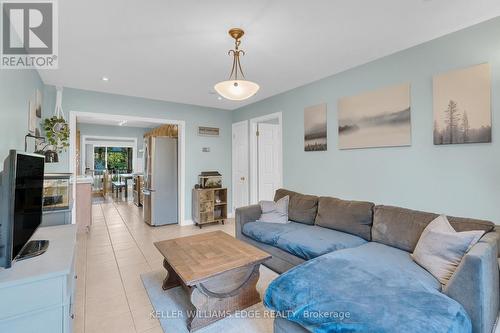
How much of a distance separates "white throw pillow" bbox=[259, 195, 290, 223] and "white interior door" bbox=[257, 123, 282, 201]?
1601 millimetres

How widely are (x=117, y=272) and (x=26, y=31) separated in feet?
8.73

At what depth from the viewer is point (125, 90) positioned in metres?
4.20

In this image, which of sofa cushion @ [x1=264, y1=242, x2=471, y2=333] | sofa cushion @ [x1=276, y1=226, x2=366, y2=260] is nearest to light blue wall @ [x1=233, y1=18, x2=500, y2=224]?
sofa cushion @ [x1=276, y1=226, x2=366, y2=260]

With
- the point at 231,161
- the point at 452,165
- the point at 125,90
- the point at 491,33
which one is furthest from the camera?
the point at 231,161

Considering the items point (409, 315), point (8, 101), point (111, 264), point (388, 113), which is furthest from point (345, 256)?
point (8, 101)

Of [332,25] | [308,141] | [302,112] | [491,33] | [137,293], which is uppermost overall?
[332,25]

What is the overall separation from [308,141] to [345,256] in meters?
2.19

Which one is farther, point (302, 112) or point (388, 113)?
point (302, 112)

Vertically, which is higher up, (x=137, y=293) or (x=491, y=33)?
(x=491, y=33)

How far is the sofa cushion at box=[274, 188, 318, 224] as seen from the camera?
326 centimetres

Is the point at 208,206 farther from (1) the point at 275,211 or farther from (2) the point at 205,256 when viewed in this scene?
(2) the point at 205,256

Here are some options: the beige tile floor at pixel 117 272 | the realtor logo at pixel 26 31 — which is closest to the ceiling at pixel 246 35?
the realtor logo at pixel 26 31

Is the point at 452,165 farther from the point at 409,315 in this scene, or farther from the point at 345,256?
the point at 409,315

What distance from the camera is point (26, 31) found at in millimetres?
2279
